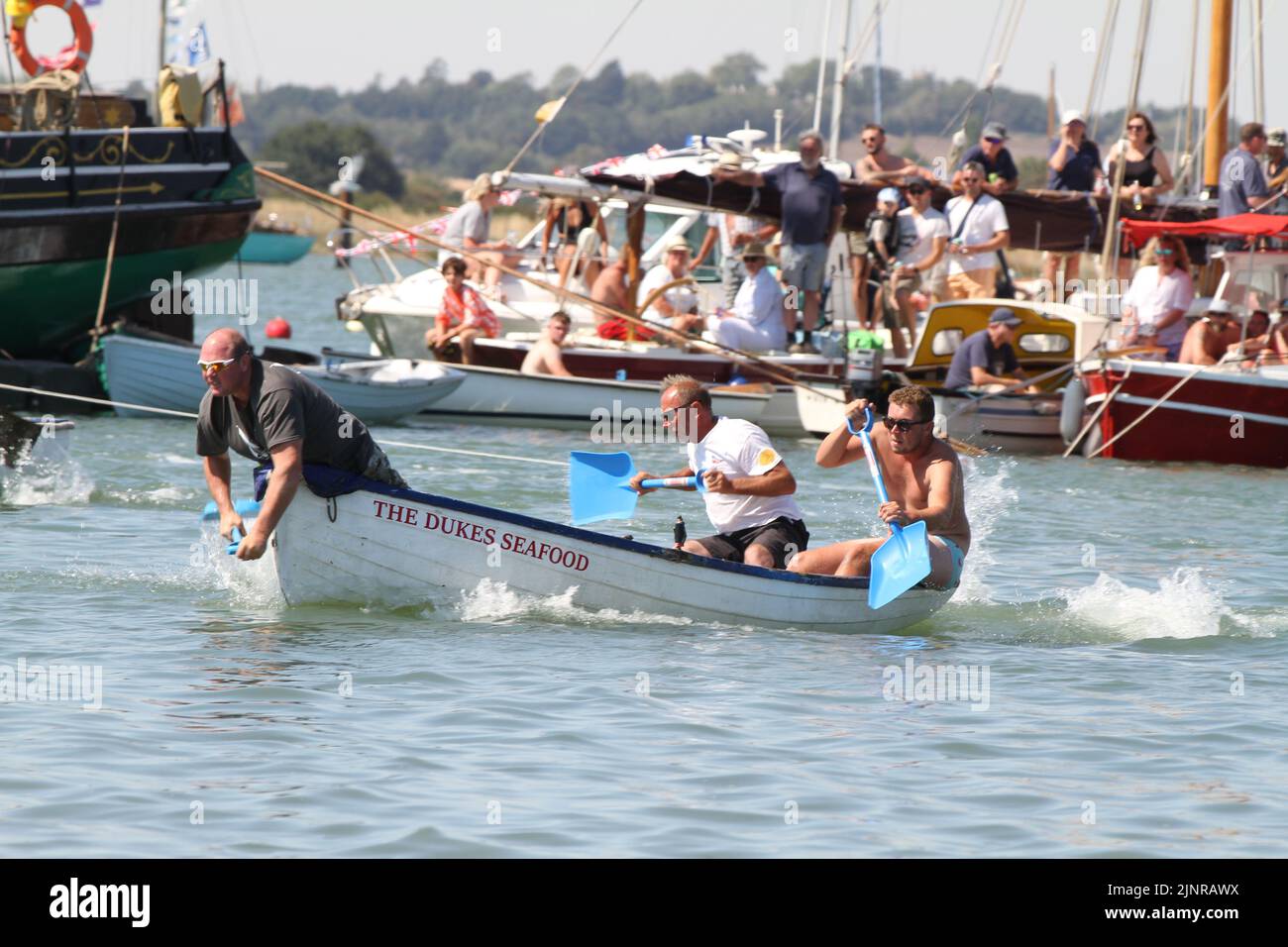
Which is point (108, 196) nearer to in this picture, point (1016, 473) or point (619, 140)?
point (1016, 473)

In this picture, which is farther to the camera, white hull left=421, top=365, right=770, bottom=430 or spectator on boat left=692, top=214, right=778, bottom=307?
spectator on boat left=692, top=214, right=778, bottom=307

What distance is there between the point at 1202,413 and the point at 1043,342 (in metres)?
2.39

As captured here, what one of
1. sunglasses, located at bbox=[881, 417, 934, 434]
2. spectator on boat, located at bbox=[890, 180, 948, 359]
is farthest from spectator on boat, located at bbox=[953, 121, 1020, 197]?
sunglasses, located at bbox=[881, 417, 934, 434]

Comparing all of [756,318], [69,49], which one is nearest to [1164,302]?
[756,318]

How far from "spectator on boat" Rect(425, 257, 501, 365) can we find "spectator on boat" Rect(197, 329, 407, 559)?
11.3m

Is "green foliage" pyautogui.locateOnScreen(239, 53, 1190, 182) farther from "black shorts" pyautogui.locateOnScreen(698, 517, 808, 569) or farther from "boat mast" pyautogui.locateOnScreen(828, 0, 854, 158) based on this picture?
"black shorts" pyautogui.locateOnScreen(698, 517, 808, 569)

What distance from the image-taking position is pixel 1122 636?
10.5 meters

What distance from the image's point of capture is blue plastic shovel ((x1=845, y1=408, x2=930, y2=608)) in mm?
9648

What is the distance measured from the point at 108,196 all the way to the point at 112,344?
7.43ft

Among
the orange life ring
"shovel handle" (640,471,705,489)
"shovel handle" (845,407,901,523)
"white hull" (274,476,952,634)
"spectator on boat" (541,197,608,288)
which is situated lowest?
"white hull" (274,476,952,634)

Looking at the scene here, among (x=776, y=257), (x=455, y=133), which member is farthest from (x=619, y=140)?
(x=776, y=257)

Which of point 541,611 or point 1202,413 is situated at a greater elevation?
point 1202,413

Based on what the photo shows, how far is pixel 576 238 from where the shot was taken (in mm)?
24219

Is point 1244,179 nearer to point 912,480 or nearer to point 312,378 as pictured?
point 312,378
